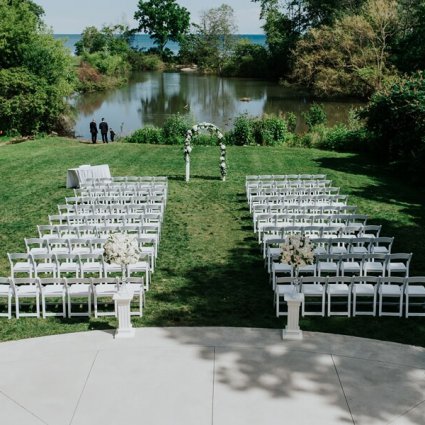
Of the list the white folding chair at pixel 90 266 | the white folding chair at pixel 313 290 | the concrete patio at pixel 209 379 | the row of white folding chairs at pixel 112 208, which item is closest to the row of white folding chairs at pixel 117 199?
the row of white folding chairs at pixel 112 208

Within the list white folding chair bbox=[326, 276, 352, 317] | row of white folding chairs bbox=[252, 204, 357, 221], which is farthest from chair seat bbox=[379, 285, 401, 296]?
row of white folding chairs bbox=[252, 204, 357, 221]

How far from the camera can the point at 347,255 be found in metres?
11.8

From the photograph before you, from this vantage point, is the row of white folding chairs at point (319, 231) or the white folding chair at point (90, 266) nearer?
the white folding chair at point (90, 266)

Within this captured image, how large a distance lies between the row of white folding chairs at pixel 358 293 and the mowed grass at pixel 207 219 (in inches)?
9.5

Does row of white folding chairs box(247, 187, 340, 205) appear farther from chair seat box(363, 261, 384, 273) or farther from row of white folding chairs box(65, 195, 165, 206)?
chair seat box(363, 261, 384, 273)

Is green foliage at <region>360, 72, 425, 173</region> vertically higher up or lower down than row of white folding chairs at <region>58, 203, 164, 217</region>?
higher up

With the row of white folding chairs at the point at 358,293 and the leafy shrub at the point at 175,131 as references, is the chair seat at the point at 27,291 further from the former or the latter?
the leafy shrub at the point at 175,131

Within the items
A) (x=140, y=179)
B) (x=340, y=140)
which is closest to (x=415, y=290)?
(x=140, y=179)

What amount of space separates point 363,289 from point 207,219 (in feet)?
24.4

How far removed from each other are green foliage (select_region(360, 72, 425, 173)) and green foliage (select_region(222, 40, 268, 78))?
182 feet

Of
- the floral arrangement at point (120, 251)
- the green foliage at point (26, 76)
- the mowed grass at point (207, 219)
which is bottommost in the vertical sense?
the mowed grass at point (207, 219)

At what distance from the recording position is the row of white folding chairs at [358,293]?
10320 mm

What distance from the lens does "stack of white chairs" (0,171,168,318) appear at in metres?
10.4

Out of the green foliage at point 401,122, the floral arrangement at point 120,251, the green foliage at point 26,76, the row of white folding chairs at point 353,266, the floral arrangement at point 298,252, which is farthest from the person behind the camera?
the green foliage at point 26,76
